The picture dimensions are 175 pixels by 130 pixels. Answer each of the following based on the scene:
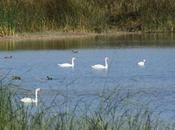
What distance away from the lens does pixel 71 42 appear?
29.0 m

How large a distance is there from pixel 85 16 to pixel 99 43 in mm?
5199

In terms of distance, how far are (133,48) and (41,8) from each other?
8.96 metres

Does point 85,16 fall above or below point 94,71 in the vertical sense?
above

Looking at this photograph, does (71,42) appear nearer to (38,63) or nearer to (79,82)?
(38,63)

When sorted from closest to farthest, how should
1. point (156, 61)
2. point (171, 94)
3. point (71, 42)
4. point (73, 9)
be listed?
1. point (171, 94)
2. point (156, 61)
3. point (71, 42)
4. point (73, 9)

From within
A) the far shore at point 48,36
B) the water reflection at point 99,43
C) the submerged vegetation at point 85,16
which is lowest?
the water reflection at point 99,43

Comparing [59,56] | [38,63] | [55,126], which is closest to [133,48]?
[59,56]

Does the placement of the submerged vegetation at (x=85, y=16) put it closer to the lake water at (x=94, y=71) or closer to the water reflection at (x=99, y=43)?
the water reflection at (x=99, y=43)

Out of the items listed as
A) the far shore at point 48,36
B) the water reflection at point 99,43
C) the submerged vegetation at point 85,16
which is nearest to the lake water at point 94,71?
the water reflection at point 99,43

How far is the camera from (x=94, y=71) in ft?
63.8

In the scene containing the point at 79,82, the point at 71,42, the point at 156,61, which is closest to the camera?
the point at 79,82

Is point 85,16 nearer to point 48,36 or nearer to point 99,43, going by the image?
point 48,36

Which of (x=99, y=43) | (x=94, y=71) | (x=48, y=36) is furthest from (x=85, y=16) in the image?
(x=94, y=71)

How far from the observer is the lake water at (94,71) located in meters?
14.3
